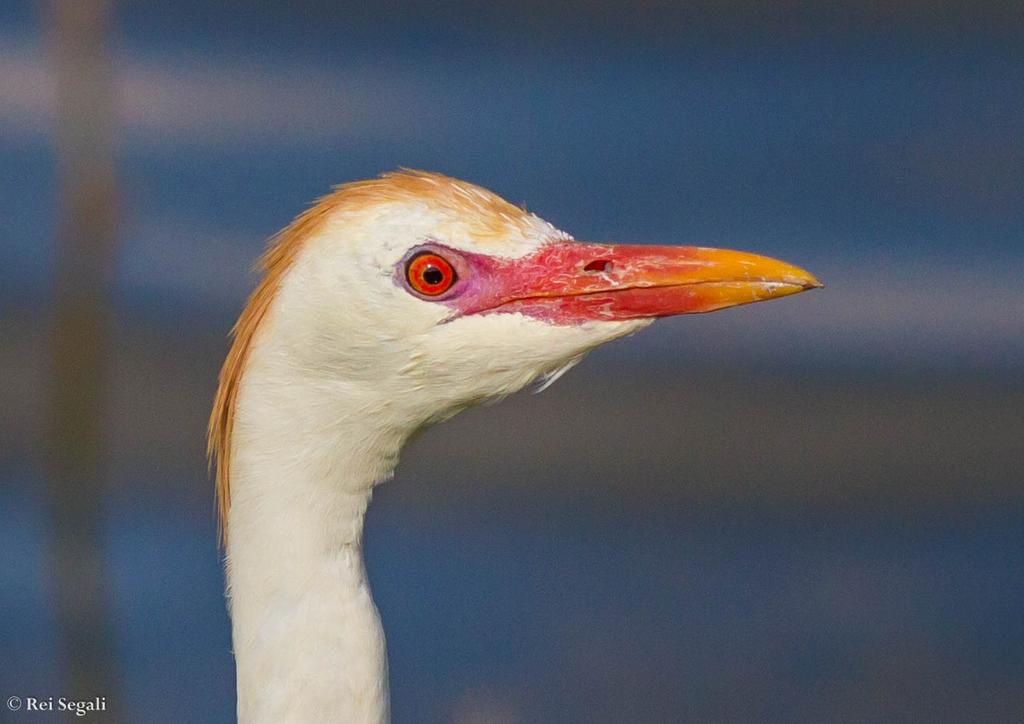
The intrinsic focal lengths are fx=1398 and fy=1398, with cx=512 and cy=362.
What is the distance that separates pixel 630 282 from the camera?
1705mm

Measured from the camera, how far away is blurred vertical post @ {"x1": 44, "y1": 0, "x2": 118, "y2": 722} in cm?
311

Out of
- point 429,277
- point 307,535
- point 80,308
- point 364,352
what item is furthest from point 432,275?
point 80,308

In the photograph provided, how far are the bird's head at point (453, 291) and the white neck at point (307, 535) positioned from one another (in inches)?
1.6

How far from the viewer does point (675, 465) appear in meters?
3.42

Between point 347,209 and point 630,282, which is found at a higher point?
point 347,209

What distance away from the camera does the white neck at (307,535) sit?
1751 millimetres

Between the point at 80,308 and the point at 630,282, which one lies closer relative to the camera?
the point at 630,282

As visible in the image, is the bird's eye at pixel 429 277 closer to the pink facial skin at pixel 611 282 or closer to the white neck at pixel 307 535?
the pink facial skin at pixel 611 282

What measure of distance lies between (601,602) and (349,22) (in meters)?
1.48

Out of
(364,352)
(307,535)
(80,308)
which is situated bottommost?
(307,535)

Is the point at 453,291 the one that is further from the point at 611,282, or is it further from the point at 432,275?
the point at 611,282

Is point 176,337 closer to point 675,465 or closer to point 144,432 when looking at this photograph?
point 144,432

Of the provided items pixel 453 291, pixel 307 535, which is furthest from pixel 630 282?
pixel 307 535

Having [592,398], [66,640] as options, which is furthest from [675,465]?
[66,640]
